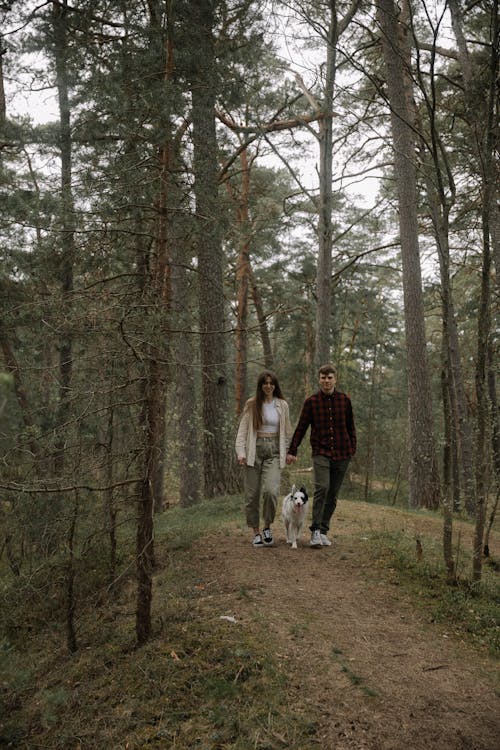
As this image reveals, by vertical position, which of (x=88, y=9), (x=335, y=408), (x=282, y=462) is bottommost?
(x=282, y=462)

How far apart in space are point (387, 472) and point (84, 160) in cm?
2206

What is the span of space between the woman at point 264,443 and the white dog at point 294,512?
177mm

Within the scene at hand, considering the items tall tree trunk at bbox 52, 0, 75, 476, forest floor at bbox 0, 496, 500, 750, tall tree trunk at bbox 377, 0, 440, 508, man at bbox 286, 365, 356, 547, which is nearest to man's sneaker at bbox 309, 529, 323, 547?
man at bbox 286, 365, 356, 547

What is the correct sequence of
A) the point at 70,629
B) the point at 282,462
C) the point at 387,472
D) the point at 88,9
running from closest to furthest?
the point at 70,629
the point at 282,462
the point at 88,9
the point at 387,472

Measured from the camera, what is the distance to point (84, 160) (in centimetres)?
898

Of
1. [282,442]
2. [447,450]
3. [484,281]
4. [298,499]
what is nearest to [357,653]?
[447,450]

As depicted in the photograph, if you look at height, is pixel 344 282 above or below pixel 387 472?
above

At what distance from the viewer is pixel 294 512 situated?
622 centimetres

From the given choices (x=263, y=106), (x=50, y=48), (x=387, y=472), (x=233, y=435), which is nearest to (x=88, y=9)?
(x=50, y=48)

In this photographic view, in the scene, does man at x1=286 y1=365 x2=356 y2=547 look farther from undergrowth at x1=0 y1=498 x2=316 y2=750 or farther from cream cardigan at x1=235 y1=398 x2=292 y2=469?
undergrowth at x1=0 y1=498 x2=316 y2=750

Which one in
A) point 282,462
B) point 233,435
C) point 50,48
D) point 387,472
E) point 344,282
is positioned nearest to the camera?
point 282,462

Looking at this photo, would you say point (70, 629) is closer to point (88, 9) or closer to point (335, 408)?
point (335, 408)

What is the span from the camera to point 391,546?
6.27m

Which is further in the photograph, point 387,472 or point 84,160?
point 387,472
